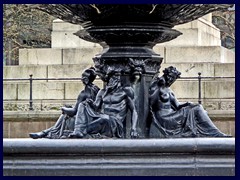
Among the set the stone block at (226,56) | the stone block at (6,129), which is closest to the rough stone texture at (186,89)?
the stone block at (226,56)

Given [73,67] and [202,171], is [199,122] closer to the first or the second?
[202,171]

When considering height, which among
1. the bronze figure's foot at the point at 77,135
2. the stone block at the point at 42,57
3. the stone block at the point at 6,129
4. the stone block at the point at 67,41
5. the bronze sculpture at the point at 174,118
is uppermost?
the stone block at the point at 67,41

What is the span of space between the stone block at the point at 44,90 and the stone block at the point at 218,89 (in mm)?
3016

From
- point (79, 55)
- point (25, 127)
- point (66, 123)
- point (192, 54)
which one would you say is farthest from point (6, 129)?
point (66, 123)

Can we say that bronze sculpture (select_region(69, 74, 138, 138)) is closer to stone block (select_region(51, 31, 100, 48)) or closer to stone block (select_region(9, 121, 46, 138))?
stone block (select_region(9, 121, 46, 138))

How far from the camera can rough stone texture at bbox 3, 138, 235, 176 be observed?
34.1 feet

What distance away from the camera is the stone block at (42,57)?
2377 centimetres

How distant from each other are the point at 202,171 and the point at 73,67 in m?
12.8

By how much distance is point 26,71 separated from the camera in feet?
76.3

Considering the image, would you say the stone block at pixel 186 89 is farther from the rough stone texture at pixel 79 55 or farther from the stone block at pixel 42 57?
the stone block at pixel 42 57

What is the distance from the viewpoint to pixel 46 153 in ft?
→ 34.5

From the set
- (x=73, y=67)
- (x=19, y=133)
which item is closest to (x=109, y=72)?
(x=19, y=133)

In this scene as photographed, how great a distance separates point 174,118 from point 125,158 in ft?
5.65

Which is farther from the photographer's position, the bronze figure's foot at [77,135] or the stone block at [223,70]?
the stone block at [223,70]
